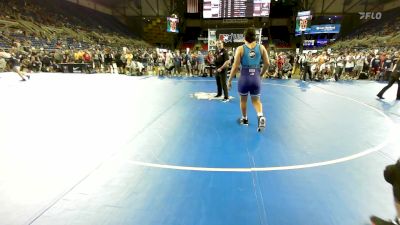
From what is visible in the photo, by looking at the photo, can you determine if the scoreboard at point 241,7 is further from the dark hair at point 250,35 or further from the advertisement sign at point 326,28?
the dark hair at point 250,35

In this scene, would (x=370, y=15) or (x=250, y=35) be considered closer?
(x=250, y=35)

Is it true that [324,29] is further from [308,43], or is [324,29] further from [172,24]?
[172,24]

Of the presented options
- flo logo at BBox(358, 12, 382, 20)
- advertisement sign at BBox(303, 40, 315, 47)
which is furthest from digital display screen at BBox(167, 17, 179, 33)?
flo logo at BBox(358, 12, 382, 20)

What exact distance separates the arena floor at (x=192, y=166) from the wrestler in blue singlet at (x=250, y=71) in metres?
0.88

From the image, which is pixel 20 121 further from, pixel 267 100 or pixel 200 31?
pixel 200 31

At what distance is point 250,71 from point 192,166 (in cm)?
241

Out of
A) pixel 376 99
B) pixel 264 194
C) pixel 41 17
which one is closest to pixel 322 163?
pixel 264 194

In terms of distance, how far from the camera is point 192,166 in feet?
12.2

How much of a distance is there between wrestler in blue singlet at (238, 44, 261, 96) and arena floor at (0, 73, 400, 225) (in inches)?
34.7

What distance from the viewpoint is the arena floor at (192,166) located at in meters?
2.71

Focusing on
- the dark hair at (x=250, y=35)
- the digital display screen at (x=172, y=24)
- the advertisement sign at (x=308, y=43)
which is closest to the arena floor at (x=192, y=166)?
the dark hair at (x=250, y=35)

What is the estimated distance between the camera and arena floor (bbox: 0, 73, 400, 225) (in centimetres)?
271

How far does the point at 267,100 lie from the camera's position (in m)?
8.79

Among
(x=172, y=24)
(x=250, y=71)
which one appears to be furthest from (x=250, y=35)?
(x=172, y=24)
